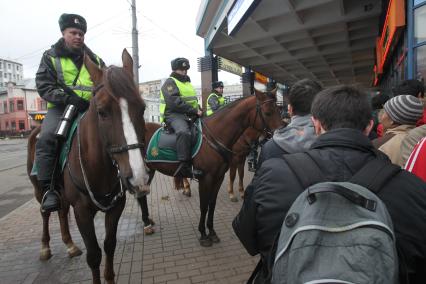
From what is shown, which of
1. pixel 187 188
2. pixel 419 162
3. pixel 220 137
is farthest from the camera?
pixel 187 188

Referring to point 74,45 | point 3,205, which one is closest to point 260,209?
point 74,45

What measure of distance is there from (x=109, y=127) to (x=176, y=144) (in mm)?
2261

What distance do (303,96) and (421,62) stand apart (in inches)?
146

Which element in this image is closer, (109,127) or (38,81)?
(109,127)

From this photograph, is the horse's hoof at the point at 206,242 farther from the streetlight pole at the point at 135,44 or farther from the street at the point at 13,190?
the streetlight pole at the point at 135,44

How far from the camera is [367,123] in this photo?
4.79 feet

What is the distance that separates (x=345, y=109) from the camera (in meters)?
1.43

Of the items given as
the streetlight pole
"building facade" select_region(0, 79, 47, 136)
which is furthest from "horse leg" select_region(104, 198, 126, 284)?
"building facade" select_region(0, 79, 47, 136)

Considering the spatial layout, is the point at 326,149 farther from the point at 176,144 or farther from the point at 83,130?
the point at 176,144

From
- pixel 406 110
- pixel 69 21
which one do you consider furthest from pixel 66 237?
pixel 406 110

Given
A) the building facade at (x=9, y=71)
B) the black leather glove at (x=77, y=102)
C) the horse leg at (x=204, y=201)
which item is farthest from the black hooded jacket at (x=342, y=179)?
the building facade at (x=9, y=71)

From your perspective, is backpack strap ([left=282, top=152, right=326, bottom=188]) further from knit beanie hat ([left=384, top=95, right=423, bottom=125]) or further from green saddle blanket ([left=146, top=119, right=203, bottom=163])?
green saddle blanket ([left=146, top=119, right=203, bottom=163])

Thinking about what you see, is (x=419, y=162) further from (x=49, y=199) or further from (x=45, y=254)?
(x=45, y=254)

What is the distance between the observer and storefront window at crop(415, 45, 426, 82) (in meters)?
4.74
